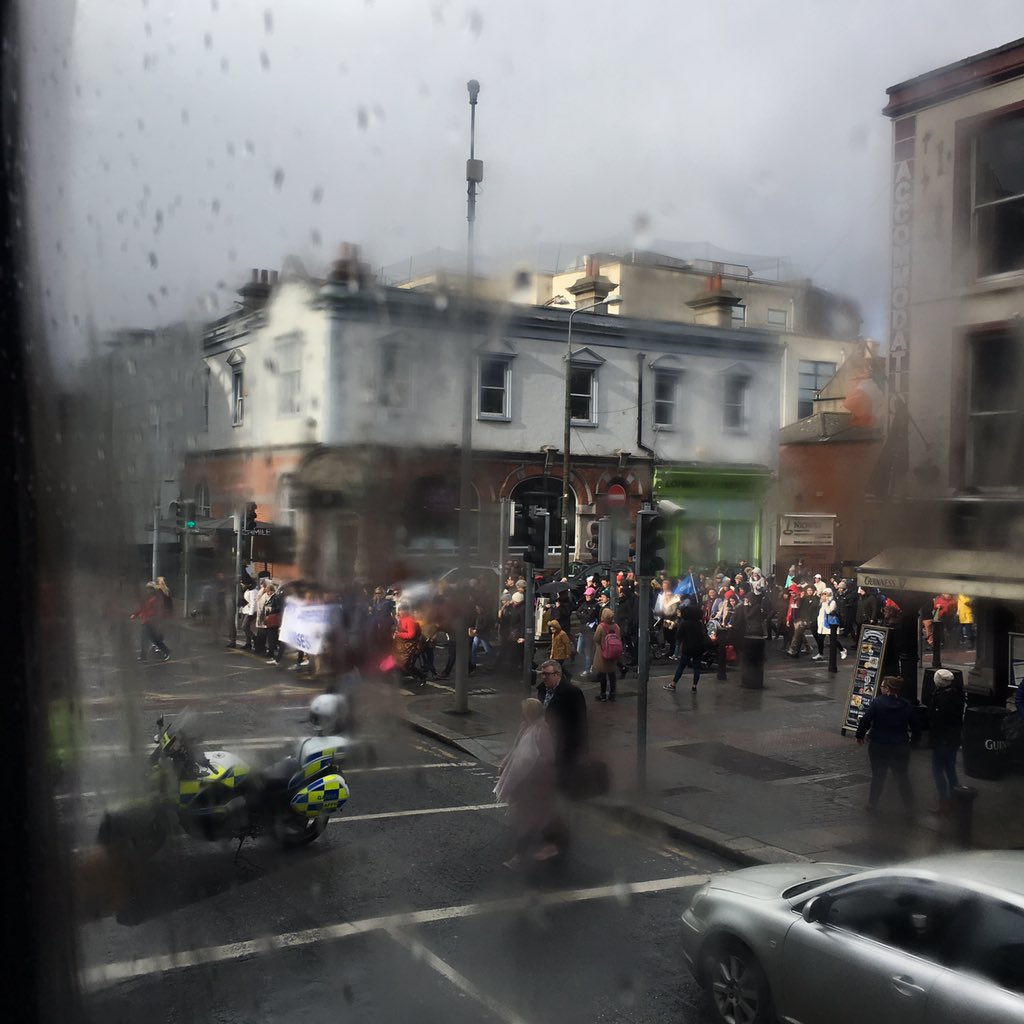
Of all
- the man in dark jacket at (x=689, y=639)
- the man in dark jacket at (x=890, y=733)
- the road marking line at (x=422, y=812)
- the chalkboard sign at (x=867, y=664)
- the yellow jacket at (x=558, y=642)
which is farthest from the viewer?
the chalkboard sign at (x=867, y=664)

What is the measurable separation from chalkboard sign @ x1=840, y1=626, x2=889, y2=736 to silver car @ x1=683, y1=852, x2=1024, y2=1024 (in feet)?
9.76

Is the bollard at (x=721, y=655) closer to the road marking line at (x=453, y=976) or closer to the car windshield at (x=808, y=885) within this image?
the car windshield at (x=808, y=885)

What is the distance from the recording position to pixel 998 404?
186cm

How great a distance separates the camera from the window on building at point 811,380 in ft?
7.70

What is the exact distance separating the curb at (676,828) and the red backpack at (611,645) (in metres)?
1.06

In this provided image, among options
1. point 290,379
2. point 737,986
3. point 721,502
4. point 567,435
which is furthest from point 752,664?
point 290,379

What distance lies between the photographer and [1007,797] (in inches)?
241

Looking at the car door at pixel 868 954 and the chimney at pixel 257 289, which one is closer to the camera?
the chimney at pixel 257 289

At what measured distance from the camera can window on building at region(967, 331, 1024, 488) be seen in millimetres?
1839

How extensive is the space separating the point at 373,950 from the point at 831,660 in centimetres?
603

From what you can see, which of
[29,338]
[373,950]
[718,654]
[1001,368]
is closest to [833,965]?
[373,950]

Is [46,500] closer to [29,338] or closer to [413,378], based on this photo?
[29,338]

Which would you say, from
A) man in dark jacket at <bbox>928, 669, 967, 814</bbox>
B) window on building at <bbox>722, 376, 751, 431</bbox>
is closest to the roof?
window on building at <bbox>722, 376, 751, 431</bbox>

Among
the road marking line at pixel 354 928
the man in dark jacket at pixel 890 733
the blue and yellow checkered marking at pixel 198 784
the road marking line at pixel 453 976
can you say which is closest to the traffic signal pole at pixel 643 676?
the road marking line at pixel 354 928
